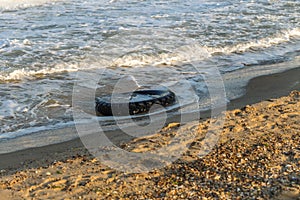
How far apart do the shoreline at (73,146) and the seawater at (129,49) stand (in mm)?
293

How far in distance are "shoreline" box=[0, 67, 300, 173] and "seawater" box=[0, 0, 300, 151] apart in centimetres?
29

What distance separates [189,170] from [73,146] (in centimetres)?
172

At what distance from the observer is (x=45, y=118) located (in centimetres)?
675

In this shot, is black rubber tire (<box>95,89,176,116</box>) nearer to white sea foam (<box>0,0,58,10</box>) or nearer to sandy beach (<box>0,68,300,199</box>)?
sandy beach (<box>0,68,300,199</box>)

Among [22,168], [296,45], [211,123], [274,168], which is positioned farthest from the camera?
[296,45]

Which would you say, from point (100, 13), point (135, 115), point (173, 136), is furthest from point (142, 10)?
point (173, 136)

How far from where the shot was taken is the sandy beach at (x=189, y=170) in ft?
13.7

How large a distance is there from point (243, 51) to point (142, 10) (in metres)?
6.08

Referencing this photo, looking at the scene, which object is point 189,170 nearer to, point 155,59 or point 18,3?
point 155,59

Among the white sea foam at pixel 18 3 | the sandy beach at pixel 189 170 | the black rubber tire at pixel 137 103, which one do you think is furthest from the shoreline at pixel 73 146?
the white sea foam at pixel 18 3

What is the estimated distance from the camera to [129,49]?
10.8m

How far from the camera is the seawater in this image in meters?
7.64

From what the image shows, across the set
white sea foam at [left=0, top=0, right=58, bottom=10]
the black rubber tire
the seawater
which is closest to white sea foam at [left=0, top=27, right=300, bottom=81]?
the seawater

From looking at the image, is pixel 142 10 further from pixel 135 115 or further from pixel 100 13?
pixel 135 115
